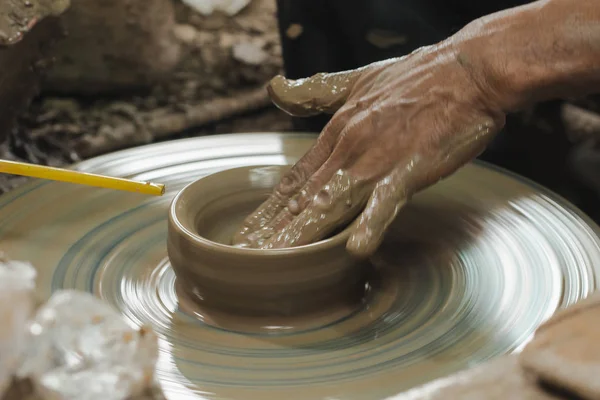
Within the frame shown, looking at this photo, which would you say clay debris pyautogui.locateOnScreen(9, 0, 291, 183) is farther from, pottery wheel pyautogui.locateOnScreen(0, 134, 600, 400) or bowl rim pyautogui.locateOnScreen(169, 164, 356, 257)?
bowl rim pyautogui.locateOnScreen(169, 164, 356, 257)

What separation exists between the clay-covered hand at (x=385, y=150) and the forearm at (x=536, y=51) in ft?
0.07

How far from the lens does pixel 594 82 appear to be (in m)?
1.32

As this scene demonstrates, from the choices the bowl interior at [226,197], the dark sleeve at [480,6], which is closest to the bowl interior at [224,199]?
the bowl interior at [226,197]

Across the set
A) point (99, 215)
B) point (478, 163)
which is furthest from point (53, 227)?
point (478, 163)

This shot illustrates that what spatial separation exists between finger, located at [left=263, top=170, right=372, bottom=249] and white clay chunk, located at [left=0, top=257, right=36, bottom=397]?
1.96 feet

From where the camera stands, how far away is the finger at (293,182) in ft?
4.58

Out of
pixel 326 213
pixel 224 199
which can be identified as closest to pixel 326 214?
pixel 326 213

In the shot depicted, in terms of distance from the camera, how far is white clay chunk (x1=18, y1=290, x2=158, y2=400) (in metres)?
0.71

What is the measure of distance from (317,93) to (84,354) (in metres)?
0.87

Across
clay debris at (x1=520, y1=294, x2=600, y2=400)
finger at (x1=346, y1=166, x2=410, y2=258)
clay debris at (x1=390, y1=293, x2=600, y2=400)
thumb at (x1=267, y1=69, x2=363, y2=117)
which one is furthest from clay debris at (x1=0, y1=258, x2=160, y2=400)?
thumb at (x1=267, y1=69, x2=363, y2=117)

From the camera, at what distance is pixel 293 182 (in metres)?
1.42

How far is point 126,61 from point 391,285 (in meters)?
1.75

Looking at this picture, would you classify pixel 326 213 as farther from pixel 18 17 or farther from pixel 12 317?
pixel 18 17

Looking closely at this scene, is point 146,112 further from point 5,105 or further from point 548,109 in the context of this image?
point 548,109
